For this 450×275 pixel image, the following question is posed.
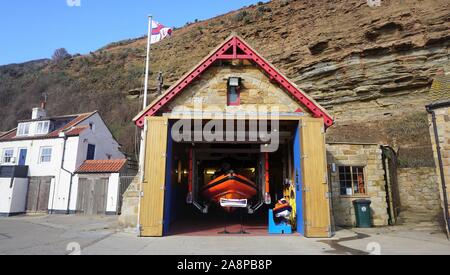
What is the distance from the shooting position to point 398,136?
23.1 metres

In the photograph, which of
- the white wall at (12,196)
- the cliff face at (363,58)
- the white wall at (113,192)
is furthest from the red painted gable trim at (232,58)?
the white wall at (12,196)

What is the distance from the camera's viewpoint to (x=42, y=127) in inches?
918

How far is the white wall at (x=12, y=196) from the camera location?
2034 cm

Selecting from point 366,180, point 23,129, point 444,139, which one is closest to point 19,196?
point 23,129

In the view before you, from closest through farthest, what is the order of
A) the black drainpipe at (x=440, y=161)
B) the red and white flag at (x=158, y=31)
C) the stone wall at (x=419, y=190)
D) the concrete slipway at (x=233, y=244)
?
the concrete slipway at (x=233, y=244)
the black drainpipe at (x=440, y=161)
the stone wall at (x=419, y=190)
the red and white flag at (x=158, y=31)

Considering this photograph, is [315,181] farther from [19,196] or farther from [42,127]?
[42,127]

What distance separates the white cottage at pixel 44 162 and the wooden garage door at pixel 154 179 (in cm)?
1411

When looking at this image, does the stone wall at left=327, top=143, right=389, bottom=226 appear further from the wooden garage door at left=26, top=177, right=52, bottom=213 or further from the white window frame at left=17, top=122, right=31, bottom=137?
the white window frame at left=17, top=122, right=31, bottom=137

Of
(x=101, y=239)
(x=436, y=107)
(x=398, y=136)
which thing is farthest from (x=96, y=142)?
(x=398, y=136)

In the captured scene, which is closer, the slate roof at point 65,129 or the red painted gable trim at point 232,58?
the red painted gable trim at point 232,58

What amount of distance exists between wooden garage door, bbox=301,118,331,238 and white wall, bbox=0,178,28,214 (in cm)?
2168

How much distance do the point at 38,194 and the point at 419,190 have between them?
26175mm

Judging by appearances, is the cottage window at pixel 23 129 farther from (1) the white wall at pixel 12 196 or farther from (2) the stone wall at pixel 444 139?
(2) the stone wall at pixel 444 139

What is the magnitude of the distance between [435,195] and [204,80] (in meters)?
14.1
